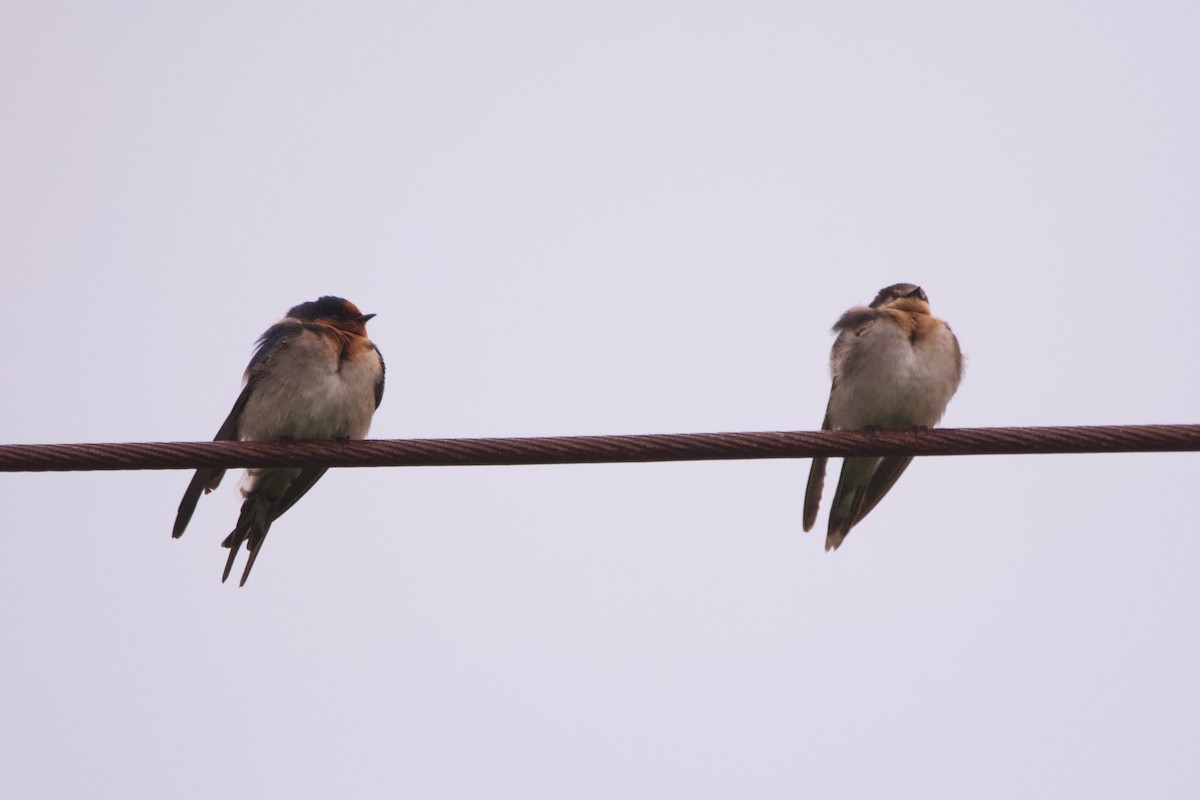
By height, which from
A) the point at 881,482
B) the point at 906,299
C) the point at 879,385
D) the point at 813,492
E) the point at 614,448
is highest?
the point at 906,299

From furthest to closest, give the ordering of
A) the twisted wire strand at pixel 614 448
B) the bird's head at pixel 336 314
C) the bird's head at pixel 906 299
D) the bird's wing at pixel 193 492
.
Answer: the bird's head at pixel 906 299, the bird's head at pixel 336 314, the bird's wing at pixel 193 492, the twisted wire strand at pixel 614 448

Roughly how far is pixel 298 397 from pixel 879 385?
2611 millimetres

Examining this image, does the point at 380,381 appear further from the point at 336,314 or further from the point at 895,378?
the point at 895,378

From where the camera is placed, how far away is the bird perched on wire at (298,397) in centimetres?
667

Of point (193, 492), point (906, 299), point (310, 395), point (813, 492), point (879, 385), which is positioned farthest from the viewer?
point (906, 299)

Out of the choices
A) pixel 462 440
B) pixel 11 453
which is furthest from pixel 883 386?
pixel 11 453

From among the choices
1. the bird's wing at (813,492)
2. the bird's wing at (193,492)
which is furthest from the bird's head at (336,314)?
the bird's wing at (813,492)

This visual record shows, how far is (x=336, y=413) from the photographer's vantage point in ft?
21.9

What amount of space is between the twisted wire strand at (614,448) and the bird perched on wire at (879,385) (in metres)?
2.23

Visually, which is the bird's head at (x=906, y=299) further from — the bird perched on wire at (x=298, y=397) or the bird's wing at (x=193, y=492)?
the bird's wing at (x=193, y=492)

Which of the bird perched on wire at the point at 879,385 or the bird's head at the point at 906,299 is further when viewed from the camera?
the bird's head at the point at 906,299

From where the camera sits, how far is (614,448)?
447cm

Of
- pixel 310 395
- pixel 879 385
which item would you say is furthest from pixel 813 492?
pixel 310 395

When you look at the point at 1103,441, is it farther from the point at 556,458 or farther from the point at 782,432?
the point at 556,458
